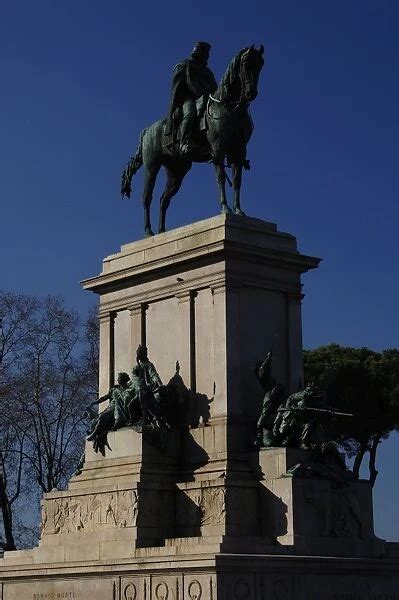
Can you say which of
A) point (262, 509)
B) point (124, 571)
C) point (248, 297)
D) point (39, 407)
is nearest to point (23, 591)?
point (124, 571)

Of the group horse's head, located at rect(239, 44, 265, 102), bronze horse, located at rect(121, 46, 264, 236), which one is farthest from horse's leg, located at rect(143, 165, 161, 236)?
horse's head, located at rect(239, 44, 265, 102)

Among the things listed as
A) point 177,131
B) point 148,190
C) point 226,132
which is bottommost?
point 148,190

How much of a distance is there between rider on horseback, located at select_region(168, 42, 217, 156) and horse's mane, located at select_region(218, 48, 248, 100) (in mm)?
1051

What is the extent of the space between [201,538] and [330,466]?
11.1ft

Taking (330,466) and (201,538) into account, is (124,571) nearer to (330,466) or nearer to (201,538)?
(201,538)

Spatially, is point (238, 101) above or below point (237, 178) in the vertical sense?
above

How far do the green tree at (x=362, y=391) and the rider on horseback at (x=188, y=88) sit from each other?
2324 cm

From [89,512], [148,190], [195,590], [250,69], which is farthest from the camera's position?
[148,190]

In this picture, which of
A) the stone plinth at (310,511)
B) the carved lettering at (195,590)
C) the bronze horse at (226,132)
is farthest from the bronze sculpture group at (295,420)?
the bronze horse at (226,132)

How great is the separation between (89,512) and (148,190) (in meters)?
8.69

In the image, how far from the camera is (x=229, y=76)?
1181 inches

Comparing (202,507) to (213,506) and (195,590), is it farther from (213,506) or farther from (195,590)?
(195,590)

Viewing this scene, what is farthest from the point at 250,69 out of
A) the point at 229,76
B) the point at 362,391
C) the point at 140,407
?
the point at 362,391

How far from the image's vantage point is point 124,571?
86.3ft
